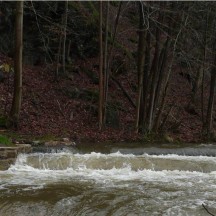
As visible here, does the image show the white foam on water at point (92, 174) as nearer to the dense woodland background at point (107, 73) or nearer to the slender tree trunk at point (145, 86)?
the dense woodland background at point (107, 73)

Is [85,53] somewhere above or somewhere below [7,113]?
above

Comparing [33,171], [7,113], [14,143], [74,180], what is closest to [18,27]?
[7,113]

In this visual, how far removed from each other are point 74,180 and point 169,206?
283 centimetres

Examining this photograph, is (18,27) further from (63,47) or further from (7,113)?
(63,47)

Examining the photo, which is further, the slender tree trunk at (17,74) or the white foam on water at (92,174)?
the slender tree trunk at (17,74)

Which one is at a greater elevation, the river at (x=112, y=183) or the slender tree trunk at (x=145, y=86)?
the slender tree trunk at (x=145, y=86)

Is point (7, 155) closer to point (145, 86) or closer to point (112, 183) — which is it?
point (112, 183)

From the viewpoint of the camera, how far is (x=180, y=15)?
16703mm

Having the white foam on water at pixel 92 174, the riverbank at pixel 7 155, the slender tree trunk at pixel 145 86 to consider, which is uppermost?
the slender tree trunk at pixel 145 86

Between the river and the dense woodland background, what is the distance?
9.68 feet

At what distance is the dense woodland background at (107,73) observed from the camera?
646 inches

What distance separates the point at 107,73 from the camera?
59.3ft

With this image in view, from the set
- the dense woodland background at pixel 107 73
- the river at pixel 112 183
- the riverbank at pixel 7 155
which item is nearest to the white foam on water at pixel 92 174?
the river at pixel 112 183

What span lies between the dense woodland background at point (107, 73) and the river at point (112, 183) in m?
2.95
